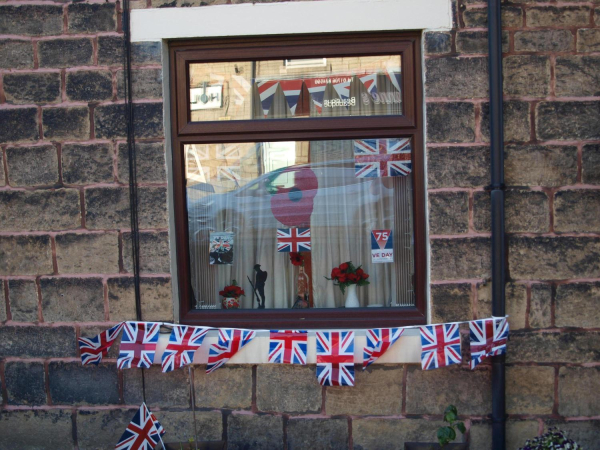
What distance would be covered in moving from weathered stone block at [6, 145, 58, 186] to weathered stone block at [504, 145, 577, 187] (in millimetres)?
2872

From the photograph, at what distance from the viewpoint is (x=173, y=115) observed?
11.8 feet

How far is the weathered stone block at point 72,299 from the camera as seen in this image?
3.54m

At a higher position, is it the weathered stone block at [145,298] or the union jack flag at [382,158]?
the union jack flag at [382,158]

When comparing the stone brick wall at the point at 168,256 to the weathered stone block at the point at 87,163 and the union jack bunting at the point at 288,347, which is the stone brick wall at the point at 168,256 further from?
the union jack bunting at the point at 288,347

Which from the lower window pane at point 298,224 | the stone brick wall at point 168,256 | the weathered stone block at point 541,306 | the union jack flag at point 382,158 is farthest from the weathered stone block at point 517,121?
the weathered stone block at point 541,306

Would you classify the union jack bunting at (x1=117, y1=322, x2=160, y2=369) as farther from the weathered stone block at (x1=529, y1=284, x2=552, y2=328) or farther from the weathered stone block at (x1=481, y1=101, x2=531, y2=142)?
the weathered stone block at (x1=481, y1=101, x2=531, y2=142)

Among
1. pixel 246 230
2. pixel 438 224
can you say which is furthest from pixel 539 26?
pixel 246 230

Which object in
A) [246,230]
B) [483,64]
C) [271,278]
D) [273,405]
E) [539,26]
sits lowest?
[273,405]

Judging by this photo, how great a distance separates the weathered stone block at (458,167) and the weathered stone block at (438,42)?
1.98 ft

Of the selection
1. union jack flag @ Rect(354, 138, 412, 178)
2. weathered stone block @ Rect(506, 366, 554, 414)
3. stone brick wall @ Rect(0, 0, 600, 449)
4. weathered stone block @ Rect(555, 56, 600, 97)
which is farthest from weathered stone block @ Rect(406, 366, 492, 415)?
weathered stone block @ Rect(555, 56, 600, 97)

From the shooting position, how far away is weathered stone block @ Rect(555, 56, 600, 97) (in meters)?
3.36

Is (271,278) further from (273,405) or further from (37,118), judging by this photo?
(37,118)

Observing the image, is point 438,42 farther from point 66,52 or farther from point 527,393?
point 66,52

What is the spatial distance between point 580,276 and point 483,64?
1.43 m
